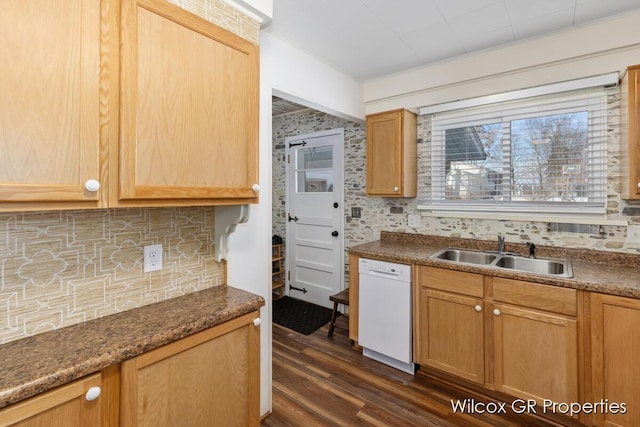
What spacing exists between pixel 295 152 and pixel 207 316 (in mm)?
3187

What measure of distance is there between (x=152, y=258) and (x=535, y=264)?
2673mm

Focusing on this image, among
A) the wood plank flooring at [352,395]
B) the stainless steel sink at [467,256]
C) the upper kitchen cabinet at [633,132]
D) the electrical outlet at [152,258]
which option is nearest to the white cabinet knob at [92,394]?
the electrical outlet at [152,258]

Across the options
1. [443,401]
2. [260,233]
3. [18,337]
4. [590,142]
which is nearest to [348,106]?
[260,233]

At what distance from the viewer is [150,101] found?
119 cm

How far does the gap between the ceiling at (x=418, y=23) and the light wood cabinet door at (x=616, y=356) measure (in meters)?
1.83

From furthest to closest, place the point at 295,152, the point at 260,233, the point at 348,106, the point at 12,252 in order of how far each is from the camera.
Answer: the point at 295,152 → the point at 348,106 → the point at 260,233 → the point at 12,252

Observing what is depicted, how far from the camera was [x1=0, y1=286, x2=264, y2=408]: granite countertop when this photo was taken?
920 millimetres

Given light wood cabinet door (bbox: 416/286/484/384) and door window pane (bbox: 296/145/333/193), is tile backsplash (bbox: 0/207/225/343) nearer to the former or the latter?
light wood cabinet door (bbox: 416/286/484/384)

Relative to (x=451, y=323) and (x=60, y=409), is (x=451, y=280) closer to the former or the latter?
(x=451, y=323)

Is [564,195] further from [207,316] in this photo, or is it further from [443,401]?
[207,316]

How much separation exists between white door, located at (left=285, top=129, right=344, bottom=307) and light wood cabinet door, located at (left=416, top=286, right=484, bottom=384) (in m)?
1.49

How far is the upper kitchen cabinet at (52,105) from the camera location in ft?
2.96

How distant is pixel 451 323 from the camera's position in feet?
7.61

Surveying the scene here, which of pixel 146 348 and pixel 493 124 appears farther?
pixel 493 124
